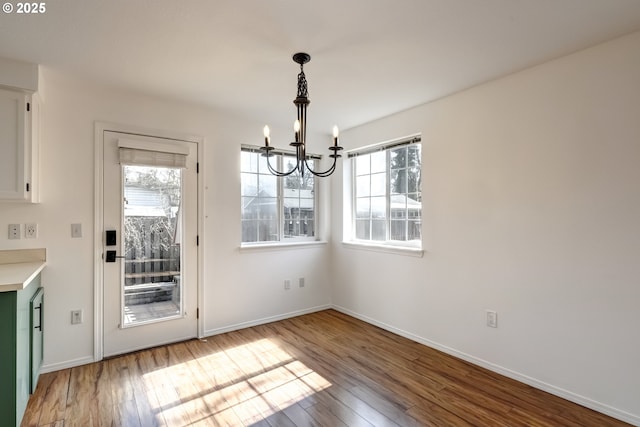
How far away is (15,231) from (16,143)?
69cm

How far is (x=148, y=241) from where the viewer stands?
309cm

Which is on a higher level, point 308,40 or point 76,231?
point 308,40

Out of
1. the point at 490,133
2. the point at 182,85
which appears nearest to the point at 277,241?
the point at 182,85

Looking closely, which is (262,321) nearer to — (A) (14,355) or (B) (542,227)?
(A) (14,355)

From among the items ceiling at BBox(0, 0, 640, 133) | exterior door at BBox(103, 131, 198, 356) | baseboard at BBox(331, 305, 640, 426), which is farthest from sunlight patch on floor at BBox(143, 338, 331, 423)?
ceiling at BBox(0, 0, 640, 133)

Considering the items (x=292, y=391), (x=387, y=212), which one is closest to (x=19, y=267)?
(x=292, y=391)

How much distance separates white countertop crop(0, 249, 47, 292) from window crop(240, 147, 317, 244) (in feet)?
5.96

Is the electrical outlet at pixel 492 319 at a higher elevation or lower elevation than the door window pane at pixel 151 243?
lower

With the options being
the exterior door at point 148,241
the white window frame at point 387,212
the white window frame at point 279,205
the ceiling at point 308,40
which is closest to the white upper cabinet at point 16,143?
the ceiling at point 308,40

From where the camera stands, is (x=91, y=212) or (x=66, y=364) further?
(x=91, y=212)

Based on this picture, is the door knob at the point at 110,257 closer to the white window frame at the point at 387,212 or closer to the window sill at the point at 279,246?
the window sill at the point at 279,246

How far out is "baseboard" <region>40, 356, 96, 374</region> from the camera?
2618mm

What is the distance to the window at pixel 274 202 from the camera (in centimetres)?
381

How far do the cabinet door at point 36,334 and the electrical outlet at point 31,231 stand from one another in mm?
424
